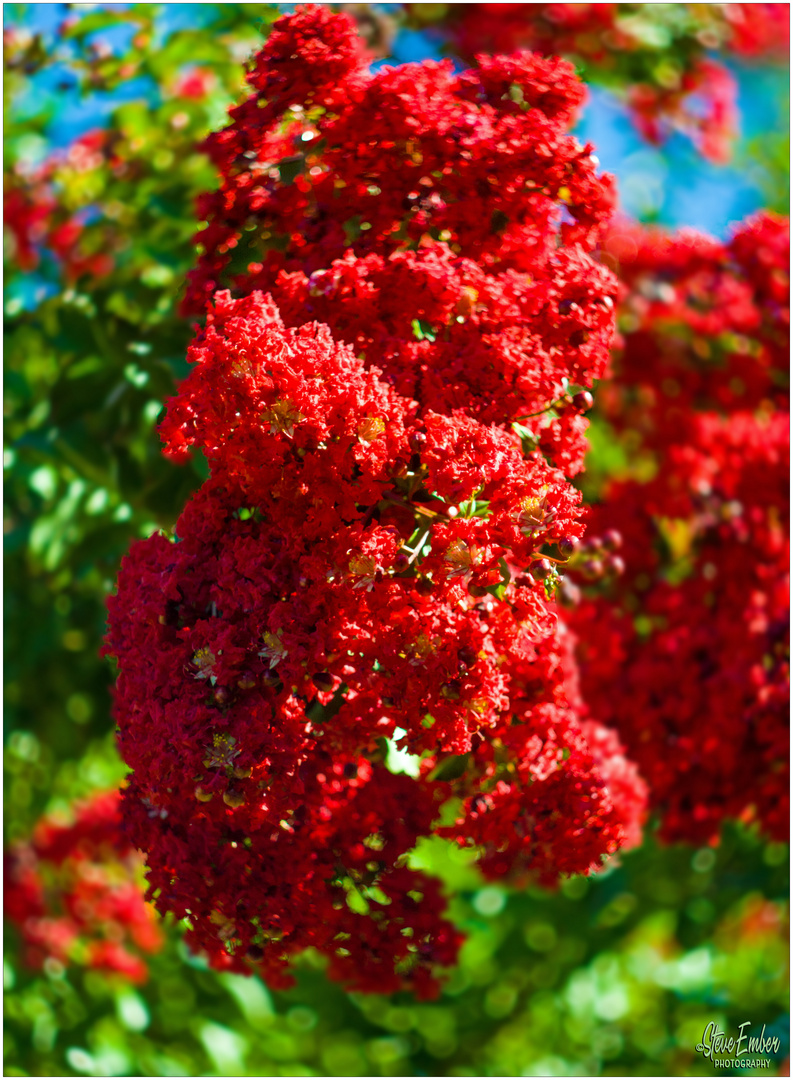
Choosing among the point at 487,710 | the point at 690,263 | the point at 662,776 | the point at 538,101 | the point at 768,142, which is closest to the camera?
the point at 487,710

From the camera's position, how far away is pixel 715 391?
2.64 meters

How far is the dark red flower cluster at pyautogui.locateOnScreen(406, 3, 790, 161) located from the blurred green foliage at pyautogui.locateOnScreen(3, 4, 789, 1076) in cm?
76

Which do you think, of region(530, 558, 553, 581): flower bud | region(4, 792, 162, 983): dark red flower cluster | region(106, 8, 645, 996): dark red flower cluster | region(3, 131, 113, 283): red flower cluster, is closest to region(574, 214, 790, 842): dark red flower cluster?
region(106, 8, 645, 996): dark red flower cluster

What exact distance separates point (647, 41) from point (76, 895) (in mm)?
2775

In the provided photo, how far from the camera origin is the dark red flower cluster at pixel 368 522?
107 cm

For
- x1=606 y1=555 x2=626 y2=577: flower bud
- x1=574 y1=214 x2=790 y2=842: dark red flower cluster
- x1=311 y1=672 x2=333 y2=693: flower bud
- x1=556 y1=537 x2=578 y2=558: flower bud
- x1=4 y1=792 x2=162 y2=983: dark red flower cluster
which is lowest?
x1=4 y1=792 x2=162 y2=983: dark red flower cluster

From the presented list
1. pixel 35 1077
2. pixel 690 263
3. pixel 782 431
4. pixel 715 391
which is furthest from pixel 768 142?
pixel 35 1077

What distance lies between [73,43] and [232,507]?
1602 millimetres

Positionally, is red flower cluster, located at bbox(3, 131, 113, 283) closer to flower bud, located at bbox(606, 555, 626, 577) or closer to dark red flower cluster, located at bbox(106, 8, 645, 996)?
dark red flower cluster, located at bbox(106, 8, 645, 996)

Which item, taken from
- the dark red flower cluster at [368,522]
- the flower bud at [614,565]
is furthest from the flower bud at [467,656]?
the flower bud at [614,565]

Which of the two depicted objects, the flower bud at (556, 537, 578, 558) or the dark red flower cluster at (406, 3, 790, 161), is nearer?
the flower bud at (556, 537, 578, 558)

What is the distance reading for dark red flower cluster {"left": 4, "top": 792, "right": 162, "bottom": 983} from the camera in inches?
104

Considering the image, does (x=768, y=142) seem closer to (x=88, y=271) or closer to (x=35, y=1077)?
(x=88, y=271)

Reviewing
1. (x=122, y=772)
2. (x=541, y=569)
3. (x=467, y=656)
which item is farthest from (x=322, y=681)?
(x=122, y=772)
